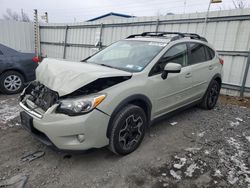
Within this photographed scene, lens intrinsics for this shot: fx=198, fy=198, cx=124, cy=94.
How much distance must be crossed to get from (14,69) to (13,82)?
0.36 meters

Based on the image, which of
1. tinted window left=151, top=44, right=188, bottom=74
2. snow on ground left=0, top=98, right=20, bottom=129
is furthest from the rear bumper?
snow on ground left=0, top=98, right=20, bottom=129

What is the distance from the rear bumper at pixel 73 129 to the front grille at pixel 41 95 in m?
0.23

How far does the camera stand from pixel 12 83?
5.47m

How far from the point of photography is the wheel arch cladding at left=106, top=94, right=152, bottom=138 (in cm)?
248

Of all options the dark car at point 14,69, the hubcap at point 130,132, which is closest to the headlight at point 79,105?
the hubcap at point 130,132

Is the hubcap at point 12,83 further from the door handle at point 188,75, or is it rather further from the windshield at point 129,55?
the door handle at point 188,75

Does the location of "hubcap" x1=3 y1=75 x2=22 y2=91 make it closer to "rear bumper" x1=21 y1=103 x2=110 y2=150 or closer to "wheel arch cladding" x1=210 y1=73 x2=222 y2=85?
"rear bumper" x1=21 y1=103 x2=110 y2=150

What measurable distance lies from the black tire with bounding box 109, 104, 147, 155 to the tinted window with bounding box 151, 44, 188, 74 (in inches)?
27.9

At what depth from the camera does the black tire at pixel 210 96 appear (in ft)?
14.6

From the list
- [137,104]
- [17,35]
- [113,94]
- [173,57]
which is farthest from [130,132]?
[17,35]

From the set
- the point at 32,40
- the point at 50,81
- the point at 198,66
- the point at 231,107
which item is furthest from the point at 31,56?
the point at 32,40

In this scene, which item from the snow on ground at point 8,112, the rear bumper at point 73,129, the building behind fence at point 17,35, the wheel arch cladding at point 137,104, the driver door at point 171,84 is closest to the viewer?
the rear bumper at point 73,129

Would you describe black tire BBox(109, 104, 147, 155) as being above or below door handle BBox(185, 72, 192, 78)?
below

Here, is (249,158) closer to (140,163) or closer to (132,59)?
(140,163)
